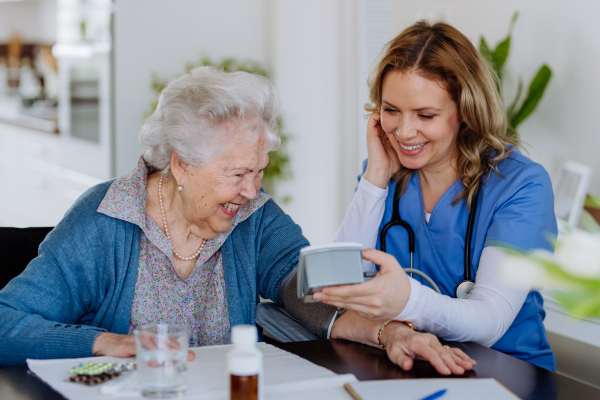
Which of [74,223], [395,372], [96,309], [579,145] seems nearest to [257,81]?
[74,223]

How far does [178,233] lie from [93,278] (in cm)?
25

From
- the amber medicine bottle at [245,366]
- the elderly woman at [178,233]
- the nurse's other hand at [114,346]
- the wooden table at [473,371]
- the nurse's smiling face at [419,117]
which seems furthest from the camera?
the nurse's smiling face at [419,117]

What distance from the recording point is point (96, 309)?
149 cm

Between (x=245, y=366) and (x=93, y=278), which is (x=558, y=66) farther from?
(x=245, y=366)

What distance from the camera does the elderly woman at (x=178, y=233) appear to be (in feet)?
4.71

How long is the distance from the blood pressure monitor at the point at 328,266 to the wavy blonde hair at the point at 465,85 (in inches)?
23.5

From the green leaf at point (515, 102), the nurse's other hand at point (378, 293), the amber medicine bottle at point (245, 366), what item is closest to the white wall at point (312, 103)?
the green leaf at point (515, 102)

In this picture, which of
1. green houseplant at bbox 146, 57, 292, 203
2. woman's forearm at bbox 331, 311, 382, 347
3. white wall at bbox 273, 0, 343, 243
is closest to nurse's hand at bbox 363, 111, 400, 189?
woman's forearm at bbox 331, 311, 382, 347

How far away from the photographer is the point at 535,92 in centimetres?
276

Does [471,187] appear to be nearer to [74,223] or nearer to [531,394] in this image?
[531,394]

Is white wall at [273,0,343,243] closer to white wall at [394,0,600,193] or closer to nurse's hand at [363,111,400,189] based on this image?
white wall at [394,0,600,193]

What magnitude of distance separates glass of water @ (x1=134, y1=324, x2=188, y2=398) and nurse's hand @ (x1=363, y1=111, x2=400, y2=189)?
955mm

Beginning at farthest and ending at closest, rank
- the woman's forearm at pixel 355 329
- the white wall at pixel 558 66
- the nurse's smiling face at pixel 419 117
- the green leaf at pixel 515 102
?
the green leaf at pixel 515 102, the white wall at pixel 558 66, the nurse's smiling face at pixel 419 117, the woman's forearm at pixel 355 329

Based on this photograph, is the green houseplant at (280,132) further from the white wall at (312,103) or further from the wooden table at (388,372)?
the wooden table at (388,372)
